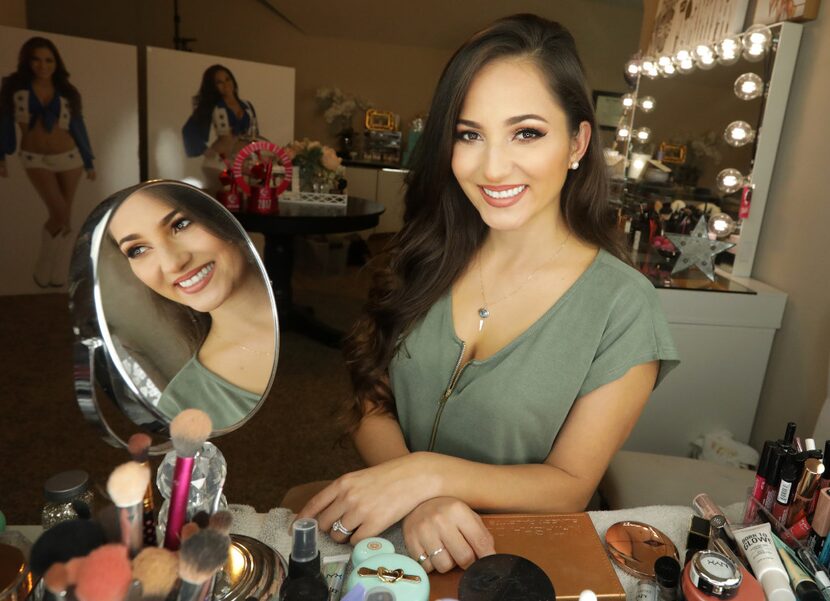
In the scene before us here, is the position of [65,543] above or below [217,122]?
below

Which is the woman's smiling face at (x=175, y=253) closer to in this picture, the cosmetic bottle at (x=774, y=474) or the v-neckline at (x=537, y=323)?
the v-neckline at (x=537, y=323)

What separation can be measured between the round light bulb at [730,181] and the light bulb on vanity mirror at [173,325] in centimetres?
170

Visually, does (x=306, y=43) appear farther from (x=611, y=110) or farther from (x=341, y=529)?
(x=341, y=529)

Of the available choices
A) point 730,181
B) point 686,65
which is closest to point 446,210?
point 730,181

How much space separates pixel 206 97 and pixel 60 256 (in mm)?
1199

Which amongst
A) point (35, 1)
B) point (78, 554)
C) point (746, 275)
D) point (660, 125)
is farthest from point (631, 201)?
point (35, 1)

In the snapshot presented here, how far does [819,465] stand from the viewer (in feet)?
2.18

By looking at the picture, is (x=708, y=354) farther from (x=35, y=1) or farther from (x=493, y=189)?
(x=35, y=1)

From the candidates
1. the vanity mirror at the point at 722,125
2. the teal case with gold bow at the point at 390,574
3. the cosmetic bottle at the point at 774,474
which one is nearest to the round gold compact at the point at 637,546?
the cosmetic bottle at the point at 774,474

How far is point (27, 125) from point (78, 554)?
11.2 ft

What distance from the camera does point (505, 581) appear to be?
551 mm

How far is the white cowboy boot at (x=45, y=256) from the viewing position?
3.27 m

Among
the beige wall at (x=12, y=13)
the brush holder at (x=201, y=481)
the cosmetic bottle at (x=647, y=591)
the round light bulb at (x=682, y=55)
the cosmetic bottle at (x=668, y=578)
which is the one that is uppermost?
the beige wall at (x=12, y=13)

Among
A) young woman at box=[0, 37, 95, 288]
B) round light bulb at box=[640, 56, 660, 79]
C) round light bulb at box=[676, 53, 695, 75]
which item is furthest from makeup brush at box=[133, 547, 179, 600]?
young woman at box=[0, 37, 95, 288]
